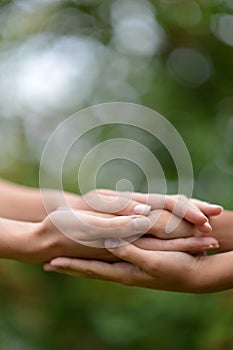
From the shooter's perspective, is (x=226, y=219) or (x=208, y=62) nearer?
(x=226, y=219)

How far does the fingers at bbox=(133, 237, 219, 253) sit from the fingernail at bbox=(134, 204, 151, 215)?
0.04 m

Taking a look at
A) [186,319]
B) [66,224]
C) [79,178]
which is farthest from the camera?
[79,178]

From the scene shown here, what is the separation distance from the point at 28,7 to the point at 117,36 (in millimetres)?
370

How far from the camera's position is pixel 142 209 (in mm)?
1130

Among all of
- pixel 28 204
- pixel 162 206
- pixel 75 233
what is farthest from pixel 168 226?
pixel 28 204

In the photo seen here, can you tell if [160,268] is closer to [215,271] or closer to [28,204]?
[215,271]

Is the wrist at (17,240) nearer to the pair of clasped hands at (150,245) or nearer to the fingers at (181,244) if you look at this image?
the pair of clasped hands at (150,245)

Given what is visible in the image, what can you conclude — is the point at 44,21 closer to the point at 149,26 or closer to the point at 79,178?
the point at 149,26

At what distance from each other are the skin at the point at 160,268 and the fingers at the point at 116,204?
56mm

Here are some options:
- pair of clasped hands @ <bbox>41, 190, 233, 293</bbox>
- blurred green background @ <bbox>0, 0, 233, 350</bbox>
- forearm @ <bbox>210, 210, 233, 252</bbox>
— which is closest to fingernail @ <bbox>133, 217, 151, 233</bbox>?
pair of clasped hands @ <bbox>41, 190, 233, 293</bbox>

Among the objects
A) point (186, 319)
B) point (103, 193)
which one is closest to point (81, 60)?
point (186, 319)

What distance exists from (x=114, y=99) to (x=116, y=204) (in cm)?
175

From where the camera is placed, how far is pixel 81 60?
9.52 ft

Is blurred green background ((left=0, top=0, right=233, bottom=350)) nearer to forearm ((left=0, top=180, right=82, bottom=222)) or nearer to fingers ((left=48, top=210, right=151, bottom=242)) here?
forearm ((left=0, top=180, right=82, bottom=222))
